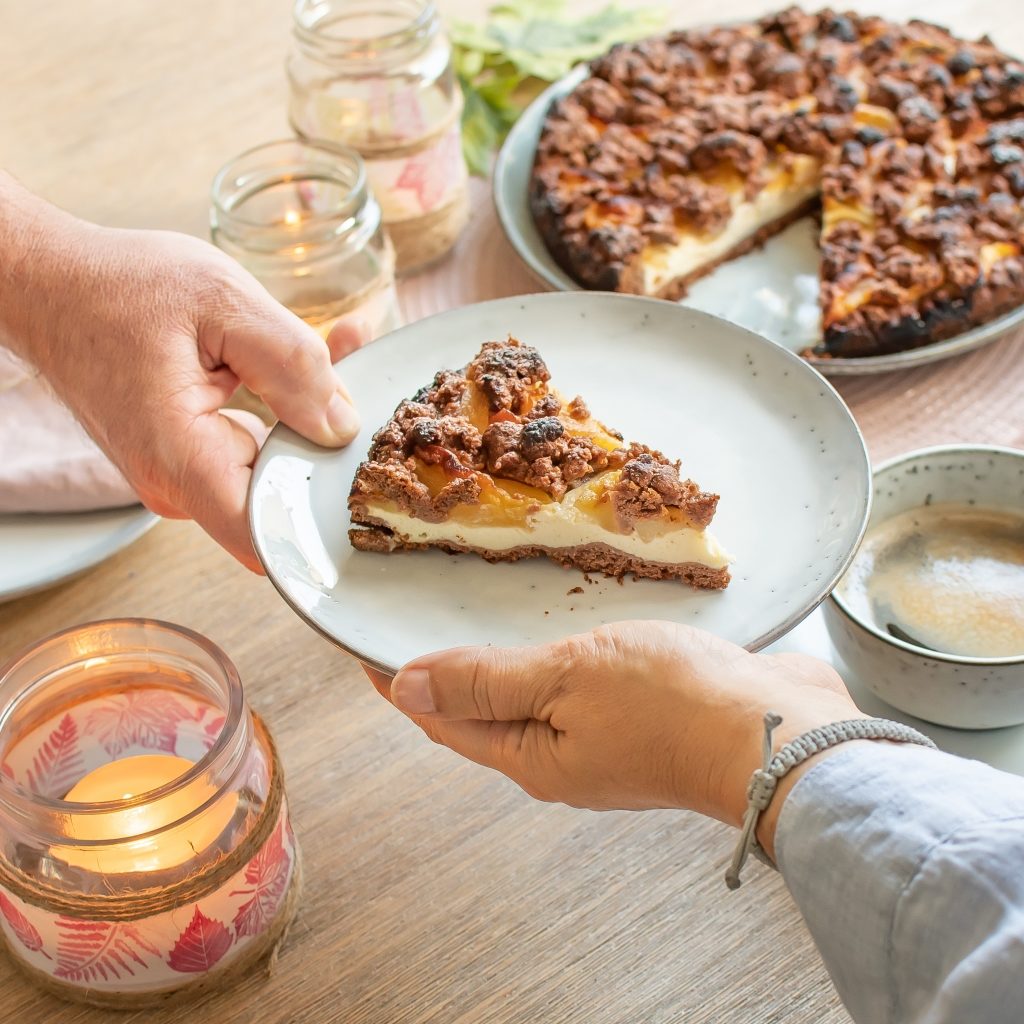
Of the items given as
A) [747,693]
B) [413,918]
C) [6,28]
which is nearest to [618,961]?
[413,918]

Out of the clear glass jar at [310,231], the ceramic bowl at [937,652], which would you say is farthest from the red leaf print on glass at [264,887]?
the clear glass jar at [310,231]

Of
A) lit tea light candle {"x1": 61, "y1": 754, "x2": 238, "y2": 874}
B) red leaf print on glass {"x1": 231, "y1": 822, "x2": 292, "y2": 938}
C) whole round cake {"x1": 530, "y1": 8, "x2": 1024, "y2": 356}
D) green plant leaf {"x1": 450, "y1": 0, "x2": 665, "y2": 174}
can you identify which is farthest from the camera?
green plant leaf {"x1": 450, "y1": 0, "x2": 665, "y2": 174}

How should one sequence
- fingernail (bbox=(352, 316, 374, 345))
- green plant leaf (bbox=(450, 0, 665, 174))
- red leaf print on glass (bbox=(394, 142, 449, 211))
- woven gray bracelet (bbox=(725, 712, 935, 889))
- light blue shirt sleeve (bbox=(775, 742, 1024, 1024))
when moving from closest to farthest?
1. light blue shirt sleeve (bbox=(775, 742, 1024, 1024))
2. woven gray bracelet (bbox=(725, 712, 935, 889))
3. fingernail (bbox=(352, 316, 374, 345))
4. red leaf print on glass (bbox=(394, 142, 449, 211))
5. green plant leaf (bbox=(450, 0, 665, 174))

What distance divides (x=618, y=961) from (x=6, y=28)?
2827 mm

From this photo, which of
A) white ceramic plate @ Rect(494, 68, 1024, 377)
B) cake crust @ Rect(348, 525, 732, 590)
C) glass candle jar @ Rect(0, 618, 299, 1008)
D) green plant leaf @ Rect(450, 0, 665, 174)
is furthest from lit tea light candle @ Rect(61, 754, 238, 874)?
green plant leaf @ Rect(450, 0, 665, 174)

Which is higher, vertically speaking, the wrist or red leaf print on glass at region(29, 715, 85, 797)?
the wrist

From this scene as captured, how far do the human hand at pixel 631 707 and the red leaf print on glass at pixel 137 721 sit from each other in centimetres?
33

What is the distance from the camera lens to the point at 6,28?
3.11 m

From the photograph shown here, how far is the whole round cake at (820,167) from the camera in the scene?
2.15 m

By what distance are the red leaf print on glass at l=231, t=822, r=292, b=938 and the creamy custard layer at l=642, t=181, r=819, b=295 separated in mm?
1331

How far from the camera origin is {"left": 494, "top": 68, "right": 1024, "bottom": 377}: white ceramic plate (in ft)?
6.72

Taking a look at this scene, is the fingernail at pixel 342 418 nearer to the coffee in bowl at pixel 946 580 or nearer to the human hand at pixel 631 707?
the human hand at pixel 631 707

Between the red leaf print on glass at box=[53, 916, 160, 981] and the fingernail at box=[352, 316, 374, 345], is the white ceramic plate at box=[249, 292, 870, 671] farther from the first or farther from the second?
the red leaf print on glass at box=[53, 916, 160, 981]

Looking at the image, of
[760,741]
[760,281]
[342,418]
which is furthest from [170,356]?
[760,281]
